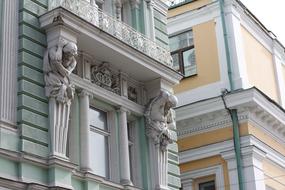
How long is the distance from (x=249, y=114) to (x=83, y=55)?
7.89 metres

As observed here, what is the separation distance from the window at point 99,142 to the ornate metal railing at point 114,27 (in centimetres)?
191

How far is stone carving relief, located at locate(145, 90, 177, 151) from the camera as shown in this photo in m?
17.5

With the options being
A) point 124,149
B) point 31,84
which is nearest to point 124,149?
point 124,149

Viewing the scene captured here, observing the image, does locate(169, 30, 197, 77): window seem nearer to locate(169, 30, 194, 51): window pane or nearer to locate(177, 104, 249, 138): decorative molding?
locate(169, 30, 194, 51): window pane

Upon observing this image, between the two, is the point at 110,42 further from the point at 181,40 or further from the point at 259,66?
the point at 259,66

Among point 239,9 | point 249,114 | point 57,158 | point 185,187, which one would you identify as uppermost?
point 239,9

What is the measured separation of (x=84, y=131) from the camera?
1551cm

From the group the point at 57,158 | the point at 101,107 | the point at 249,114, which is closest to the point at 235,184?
the point at 249,114

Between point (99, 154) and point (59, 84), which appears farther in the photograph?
point (99, 154)

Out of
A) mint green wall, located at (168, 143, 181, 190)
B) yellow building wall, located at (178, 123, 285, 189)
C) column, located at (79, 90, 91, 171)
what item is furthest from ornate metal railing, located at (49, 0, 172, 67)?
yellow building wall, located at (178, 123, 285, 189)

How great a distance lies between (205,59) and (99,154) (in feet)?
29.4

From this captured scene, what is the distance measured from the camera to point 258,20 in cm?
2583

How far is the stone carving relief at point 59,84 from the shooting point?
1466 centimetres

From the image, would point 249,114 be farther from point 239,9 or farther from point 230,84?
point 239,9
